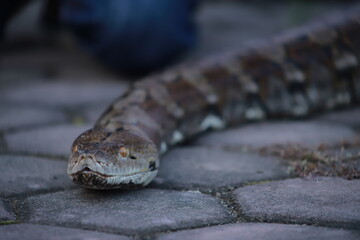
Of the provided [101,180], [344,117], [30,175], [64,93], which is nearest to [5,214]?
[101,180]

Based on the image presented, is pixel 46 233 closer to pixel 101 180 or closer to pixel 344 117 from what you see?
pixel 101 180

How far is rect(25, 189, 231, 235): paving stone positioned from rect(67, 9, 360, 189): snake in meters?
0.29

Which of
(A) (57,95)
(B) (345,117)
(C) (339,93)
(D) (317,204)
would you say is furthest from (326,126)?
(A) (57,95)

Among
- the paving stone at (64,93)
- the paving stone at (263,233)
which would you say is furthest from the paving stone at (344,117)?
the paving stone at (263,233)

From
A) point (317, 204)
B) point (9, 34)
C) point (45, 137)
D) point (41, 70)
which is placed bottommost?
point (317, 204)

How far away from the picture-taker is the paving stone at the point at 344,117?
4.02 metres

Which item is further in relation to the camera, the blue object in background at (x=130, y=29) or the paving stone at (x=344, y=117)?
the blue object in background at (x=130, y=29)

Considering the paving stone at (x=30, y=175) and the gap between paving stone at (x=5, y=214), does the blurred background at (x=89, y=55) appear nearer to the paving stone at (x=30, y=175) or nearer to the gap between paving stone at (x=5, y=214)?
the paving stone at (x=30, y=175)

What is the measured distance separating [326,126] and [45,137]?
6.21 feet

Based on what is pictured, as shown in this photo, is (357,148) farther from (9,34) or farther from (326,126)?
(9,34)

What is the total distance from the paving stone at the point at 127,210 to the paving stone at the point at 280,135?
99cm

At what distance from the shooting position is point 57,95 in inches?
189

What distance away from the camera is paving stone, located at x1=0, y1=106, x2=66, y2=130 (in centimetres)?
397

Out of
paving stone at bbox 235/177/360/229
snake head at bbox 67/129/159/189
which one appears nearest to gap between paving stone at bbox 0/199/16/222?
snake head at bbox 67/129/159/189
